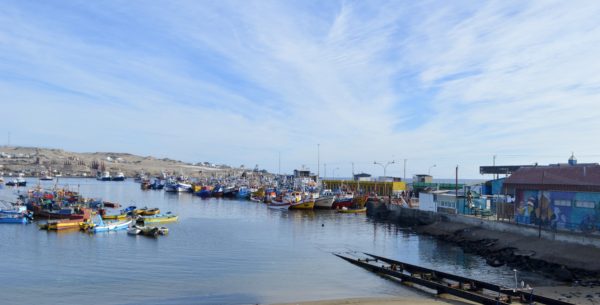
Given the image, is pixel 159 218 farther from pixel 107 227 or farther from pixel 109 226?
pixel 107 227

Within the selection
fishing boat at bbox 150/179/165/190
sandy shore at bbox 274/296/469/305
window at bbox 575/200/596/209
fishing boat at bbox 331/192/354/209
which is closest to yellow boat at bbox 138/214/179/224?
fishing boat at bbox 331/192/354/209

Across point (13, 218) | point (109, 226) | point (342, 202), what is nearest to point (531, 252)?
point (109, 226)

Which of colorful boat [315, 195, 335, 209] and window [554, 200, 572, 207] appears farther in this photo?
colorful boat [315, 195, 335, 209]

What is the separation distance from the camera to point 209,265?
30.7m

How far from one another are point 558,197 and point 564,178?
12.2 ft

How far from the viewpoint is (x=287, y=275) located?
92.0ft

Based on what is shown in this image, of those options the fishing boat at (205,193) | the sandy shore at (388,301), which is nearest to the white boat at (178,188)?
the fishing boat at (205,193)

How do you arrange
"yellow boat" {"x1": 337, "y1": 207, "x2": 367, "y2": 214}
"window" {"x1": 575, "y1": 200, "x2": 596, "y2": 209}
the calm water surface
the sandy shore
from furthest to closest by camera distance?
"yellow boat" {"x1": 337, "y1": 207, "x2": 367, "y2": 214} < "window" {"x1": 575, "y1": 200, "x2": 596, "y2": 209} < the calm water surface < the sandy shore

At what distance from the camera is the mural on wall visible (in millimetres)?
30312

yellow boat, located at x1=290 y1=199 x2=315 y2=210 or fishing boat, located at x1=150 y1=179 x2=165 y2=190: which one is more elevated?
fishing boat, located at x1=150 y1=179 x2=165 y2=190

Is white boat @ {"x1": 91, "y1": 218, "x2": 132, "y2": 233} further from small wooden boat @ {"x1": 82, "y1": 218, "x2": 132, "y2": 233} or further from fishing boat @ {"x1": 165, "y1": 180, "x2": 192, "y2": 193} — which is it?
fishing boat @ {"x1": 165, "y1": 180, "x2": 192, "y2": 193}

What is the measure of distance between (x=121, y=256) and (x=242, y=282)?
11367 mm

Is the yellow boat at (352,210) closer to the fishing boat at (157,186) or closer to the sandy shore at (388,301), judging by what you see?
the sandy shore at (388,301)

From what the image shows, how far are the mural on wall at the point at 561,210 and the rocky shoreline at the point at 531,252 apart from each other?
5.02 feet
